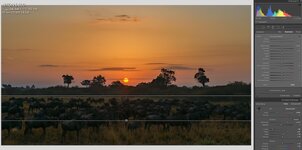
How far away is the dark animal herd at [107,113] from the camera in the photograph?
1223 centimetres

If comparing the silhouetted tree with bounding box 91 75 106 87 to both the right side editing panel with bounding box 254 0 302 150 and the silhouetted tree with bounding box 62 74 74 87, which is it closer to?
the silhouetted tree with bounding box 62 74 74 87

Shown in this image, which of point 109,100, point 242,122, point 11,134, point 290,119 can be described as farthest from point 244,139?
point 11,134

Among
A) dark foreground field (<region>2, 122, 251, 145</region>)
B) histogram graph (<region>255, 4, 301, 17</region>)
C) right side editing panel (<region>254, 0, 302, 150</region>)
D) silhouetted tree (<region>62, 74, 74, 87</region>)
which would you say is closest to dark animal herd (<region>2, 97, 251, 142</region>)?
dark foreground field (<region>2, 122, 251, 145</region>)

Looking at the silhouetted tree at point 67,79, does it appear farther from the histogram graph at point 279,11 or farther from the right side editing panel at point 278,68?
the histogram graph at point 279,11

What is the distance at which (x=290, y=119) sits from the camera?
10.5 metres

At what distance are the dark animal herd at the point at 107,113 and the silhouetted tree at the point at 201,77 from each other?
0.45 meters

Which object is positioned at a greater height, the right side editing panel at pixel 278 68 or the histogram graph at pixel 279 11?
the histogram graph at pixel 279 11

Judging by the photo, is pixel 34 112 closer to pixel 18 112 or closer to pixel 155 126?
pixel 18 112

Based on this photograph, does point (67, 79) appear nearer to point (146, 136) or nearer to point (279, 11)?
point (146, 136)

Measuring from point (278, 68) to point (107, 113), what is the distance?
388 centimetres

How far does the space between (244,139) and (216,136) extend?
627mm

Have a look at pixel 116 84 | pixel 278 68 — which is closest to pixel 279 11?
pixel 278 68

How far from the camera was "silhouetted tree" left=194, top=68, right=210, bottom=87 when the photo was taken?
39.7 ft

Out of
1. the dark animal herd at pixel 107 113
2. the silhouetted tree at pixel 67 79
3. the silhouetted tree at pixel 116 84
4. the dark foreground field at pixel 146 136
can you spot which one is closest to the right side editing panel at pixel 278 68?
the dark foreground field at pixel 146 136
